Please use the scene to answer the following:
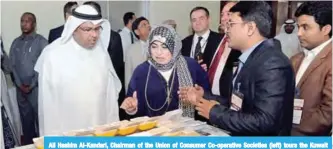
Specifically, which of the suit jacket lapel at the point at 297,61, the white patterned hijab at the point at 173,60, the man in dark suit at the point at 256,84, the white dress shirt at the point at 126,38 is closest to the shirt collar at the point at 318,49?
the suit jacket lapel at the point at 297,61

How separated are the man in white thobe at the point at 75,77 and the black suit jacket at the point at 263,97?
1263mm

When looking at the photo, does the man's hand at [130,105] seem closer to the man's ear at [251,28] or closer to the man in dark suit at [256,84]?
the man in dark suit at [256,84]

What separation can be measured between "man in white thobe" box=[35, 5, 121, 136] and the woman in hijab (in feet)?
1.65

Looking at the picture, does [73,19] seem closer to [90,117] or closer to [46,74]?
[46,74]

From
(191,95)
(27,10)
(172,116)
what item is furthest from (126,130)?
(27,10)

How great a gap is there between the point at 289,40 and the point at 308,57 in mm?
2062

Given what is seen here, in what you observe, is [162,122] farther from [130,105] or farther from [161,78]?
[161,78]

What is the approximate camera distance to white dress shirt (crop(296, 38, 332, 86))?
1726 mm

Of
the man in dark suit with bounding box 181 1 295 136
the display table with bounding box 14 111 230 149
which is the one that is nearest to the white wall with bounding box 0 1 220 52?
the display table with bounding box 14 111 230 149

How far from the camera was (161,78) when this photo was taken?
201 centimetres

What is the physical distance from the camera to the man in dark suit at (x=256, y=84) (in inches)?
49.7

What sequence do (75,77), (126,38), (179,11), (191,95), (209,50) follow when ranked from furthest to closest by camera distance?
(179,11) → (126,38) → (209,50) → (75,77) → (191,95)

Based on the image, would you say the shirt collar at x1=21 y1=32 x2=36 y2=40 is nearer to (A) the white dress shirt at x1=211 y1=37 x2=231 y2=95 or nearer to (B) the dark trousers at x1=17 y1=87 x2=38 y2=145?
(B) the dark trousers at x1=17 y1=87 x2=38 y2=145

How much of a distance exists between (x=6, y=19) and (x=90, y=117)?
2131 mm
